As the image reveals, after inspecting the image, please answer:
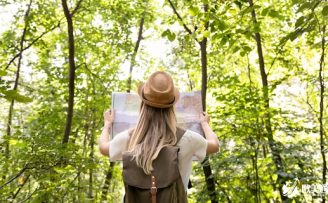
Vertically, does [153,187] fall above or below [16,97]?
below

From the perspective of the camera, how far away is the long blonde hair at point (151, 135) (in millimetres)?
2133

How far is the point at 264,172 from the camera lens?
6402 millimetres

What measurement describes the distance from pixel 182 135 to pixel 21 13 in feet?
23.4

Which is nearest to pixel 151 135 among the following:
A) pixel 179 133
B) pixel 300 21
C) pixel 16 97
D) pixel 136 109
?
pixel 179 133

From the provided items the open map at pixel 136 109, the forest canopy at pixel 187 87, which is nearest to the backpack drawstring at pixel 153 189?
the open map at pixel 136 109

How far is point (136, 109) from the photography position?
2.60m

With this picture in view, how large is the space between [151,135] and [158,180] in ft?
0.82

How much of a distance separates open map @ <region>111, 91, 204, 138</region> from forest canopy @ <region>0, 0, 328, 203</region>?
0.51m

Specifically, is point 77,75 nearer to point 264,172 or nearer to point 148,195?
point 264,172

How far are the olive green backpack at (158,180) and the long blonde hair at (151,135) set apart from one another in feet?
0.12

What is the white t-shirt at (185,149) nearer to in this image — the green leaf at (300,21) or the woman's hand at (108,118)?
the woman's hand at (108,118)

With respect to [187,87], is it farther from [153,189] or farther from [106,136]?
[153,189]

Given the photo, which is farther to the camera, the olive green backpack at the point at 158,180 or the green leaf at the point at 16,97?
the olive green backpack at the point at 158,180

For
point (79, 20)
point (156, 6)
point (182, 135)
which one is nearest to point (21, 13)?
point (79, 20)
